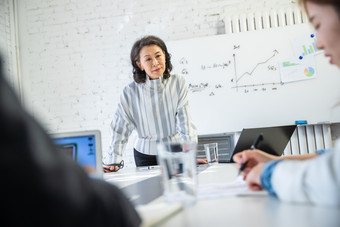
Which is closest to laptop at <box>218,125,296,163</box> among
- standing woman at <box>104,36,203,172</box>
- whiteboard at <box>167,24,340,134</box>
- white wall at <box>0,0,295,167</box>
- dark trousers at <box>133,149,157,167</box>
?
standing woman at <box>104,36,203,172</box>

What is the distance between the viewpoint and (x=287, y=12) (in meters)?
3.67

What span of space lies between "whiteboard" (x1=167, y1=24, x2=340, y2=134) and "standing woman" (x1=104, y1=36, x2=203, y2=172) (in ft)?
3.72

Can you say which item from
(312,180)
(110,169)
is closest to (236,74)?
(110,169)

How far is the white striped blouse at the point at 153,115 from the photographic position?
2.33 m

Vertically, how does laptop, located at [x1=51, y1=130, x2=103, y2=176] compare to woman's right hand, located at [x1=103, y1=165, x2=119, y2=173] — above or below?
above

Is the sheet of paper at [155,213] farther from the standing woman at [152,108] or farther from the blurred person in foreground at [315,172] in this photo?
the standing woman at [152,108]

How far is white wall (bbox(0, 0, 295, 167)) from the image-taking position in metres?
3.97

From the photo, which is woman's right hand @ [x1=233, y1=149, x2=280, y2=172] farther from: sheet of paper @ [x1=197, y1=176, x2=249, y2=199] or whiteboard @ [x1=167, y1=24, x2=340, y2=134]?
whiteboard @ [x1=167, y1=24, x2=340, y2=134]

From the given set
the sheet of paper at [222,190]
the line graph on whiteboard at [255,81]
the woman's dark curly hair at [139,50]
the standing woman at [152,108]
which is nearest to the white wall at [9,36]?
the woman's dark curly hair at [139,50]

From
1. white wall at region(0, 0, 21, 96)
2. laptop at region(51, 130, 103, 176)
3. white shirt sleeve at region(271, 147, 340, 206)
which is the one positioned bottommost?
white shirt sleeve at region(271, 147, 340, 206)

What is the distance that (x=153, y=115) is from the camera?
2389mm

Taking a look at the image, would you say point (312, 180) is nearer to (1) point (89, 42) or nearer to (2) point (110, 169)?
(2) point (110, 169)

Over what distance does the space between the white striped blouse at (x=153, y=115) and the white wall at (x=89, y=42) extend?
5.35 feet

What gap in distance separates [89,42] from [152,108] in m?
2.16
